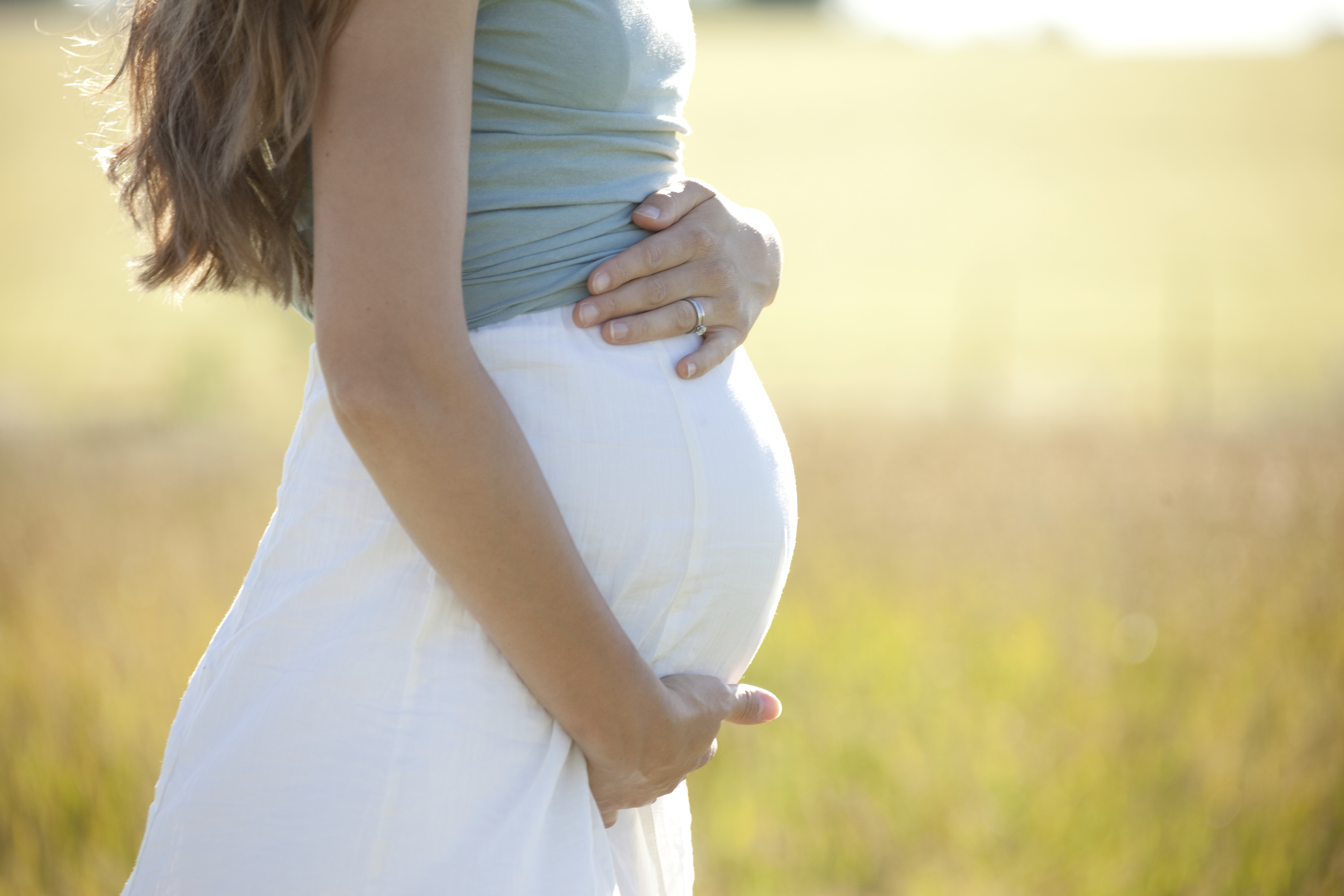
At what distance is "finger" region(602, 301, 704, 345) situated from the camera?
3.37 ft

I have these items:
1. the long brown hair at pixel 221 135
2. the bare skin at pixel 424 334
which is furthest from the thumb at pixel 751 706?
the long brown hair at pixel 221 135

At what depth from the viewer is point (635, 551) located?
39.5 inches

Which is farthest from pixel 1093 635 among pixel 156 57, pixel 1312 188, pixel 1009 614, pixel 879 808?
pixel 1312 188

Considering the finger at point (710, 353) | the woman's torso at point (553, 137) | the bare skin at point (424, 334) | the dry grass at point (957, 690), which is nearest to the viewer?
the bare skin at point (424, 334)

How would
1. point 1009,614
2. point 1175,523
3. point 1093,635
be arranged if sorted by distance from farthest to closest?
point 1175,523, point 1009,614, point 1093,635

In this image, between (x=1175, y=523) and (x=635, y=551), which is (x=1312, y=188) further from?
(x=635, y=551)

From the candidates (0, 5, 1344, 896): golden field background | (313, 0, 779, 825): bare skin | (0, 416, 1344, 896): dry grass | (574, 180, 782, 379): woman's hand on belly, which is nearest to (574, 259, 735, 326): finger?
(574, 180, 782, 379): woman's hand on belly

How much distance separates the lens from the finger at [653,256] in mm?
1024

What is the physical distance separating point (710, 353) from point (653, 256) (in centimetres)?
12

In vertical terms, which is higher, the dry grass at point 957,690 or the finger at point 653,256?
the finger at point 653,256

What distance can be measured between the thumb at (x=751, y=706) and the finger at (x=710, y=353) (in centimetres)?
35

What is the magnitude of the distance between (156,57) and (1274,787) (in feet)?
10.3

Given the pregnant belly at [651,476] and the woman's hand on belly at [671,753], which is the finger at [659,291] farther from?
the woman's hand on belly at [671,753]

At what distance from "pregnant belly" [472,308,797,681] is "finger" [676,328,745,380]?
12 mm
